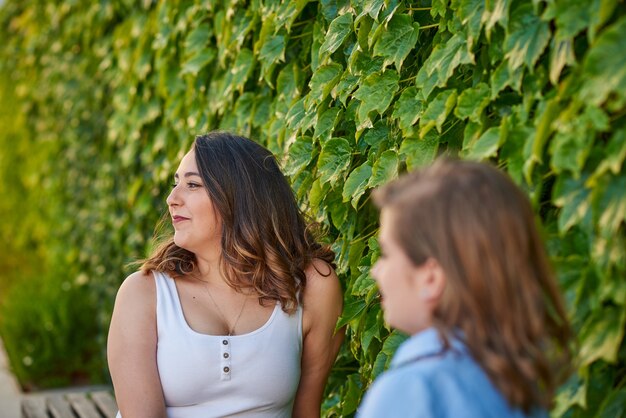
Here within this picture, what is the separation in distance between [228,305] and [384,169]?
0.62m

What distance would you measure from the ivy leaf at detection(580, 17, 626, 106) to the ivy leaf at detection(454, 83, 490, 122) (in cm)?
40

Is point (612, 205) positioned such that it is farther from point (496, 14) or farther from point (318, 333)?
point (318, 333)

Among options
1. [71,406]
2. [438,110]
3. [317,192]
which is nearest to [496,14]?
[438,110]

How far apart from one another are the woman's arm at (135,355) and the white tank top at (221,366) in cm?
3

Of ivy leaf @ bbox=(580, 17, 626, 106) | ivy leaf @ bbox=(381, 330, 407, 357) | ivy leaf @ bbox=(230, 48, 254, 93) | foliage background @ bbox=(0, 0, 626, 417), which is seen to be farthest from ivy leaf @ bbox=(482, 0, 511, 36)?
ivy leaf @ bbox=(230, 48, 254, 93)

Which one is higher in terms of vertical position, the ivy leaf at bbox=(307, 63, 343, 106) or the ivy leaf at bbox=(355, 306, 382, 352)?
the ivy leaf at bbox=(307, 63, 343, 106)

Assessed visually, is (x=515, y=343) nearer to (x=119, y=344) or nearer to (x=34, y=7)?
(x=119, y=344)

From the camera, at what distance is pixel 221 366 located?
2484 mm

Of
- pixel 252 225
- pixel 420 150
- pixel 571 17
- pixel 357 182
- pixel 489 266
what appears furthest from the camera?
pixel 252 225

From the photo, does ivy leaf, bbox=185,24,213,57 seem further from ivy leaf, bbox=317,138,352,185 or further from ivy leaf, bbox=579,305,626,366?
ivy leaf, bbox=579,305,626,366

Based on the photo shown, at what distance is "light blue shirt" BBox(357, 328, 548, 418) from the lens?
1438 mm

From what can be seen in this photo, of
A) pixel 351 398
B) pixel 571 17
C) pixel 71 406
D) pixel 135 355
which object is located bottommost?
pixel 71 406

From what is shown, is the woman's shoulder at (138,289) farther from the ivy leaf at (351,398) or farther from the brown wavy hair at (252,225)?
the ivy leaf at (351,398)

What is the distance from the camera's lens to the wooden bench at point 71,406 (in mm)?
3986
